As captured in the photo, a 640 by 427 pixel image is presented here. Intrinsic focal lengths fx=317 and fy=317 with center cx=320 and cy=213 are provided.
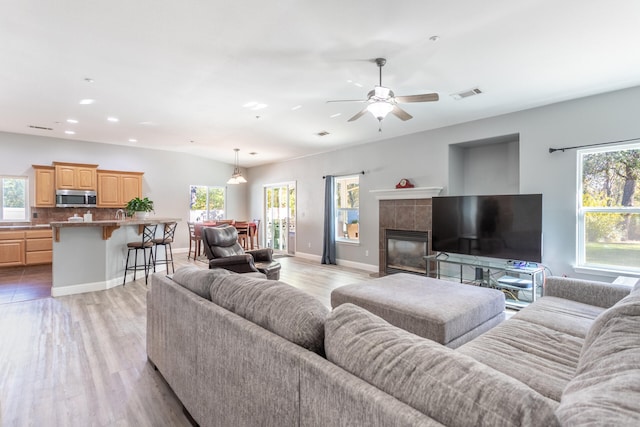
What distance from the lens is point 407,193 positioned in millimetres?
5660

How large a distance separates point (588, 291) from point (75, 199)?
913 cm

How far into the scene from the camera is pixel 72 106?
4969 mm

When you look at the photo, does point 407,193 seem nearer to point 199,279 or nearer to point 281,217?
point 199,279

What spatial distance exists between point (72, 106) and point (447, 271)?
21.8 feet

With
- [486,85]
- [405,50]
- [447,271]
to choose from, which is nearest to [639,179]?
[486,85]

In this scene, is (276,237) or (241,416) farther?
(276,237)

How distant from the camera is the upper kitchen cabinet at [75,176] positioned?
714cm

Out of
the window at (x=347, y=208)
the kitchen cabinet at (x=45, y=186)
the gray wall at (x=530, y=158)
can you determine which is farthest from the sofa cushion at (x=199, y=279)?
the kitchen cabinet at (x=45, y=186)

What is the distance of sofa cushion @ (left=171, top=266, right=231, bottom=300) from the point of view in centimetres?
188

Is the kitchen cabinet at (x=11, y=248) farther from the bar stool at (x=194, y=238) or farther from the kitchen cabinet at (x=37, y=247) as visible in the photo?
the bar stool at (x=194, y=238)

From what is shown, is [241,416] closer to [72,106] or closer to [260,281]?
[260,281]

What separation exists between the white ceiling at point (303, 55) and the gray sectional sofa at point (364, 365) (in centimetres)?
217

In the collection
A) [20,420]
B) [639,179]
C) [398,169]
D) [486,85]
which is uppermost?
[486,85]

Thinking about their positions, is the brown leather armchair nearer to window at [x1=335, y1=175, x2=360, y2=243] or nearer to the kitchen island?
the kitchen island
